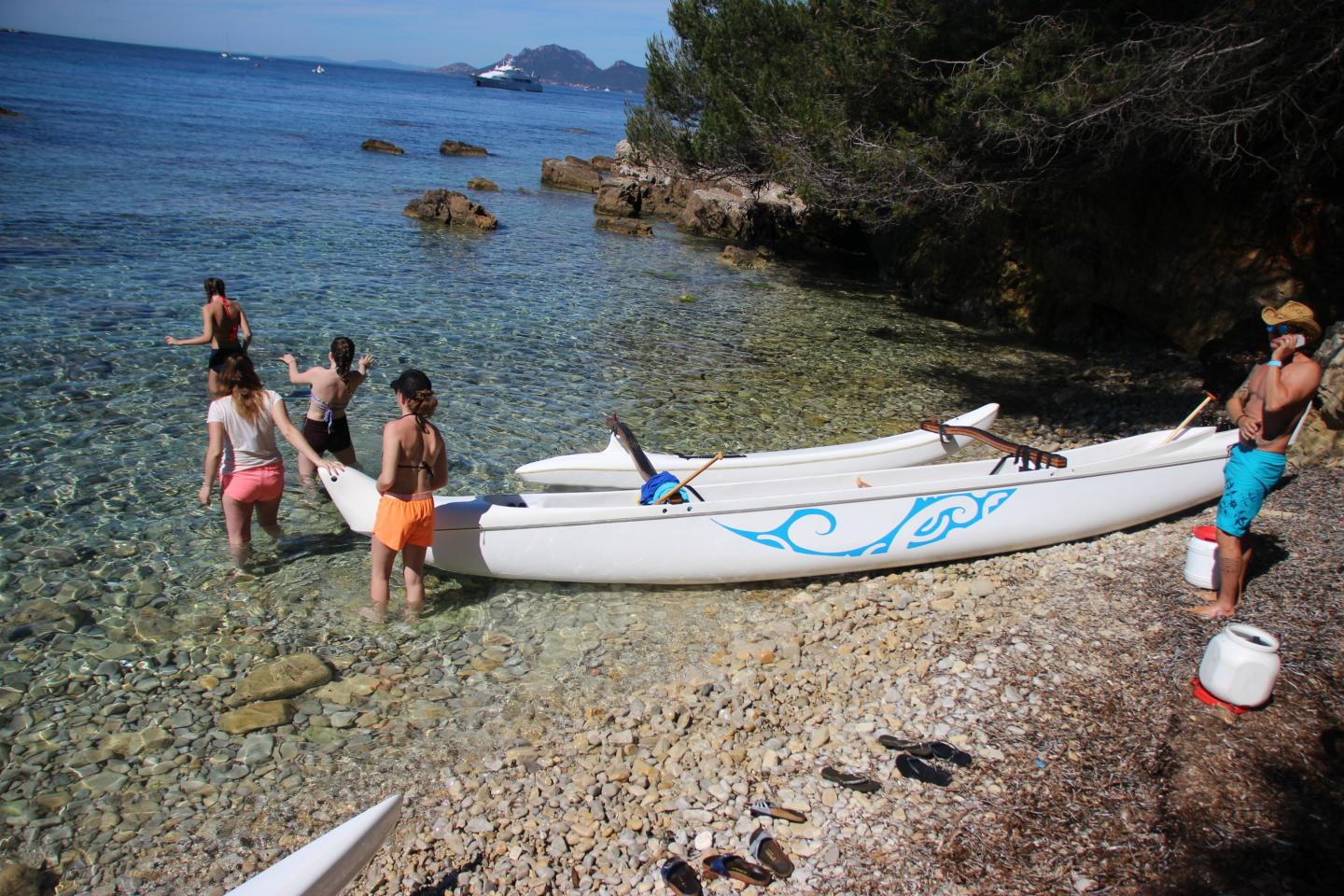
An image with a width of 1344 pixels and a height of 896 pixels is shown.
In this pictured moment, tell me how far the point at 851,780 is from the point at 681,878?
104 centimetres

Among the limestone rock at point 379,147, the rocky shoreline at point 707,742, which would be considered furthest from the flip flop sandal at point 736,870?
the limestone rock at point 379,147

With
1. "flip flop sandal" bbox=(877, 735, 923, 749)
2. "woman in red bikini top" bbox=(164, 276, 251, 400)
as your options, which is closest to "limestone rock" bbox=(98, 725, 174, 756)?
"flip flop sandal" bbox=(877, 735, 923, 749)

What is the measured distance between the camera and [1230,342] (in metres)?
11.4

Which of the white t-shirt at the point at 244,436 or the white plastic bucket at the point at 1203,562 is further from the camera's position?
the white plastic bucket at the point at 1203,562

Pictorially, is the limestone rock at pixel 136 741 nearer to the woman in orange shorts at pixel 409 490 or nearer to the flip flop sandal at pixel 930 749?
the woman in orange shorts at pixel 409 490

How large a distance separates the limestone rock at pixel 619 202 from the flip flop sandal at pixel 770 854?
926 inches

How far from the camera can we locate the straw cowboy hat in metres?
4.82

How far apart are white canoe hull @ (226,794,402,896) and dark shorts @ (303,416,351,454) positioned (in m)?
4.33

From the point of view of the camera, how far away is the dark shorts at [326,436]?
Result: 6.84 metres

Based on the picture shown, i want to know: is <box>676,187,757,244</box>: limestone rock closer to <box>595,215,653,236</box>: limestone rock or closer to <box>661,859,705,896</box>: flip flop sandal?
<box>595,215,653,236</box>: limestone rock

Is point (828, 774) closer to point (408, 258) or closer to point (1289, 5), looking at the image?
point (1289, 5)

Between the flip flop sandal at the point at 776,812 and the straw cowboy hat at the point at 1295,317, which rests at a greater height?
the straw cowboy hat at the point at 1295,317

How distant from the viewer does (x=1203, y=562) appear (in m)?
5.61

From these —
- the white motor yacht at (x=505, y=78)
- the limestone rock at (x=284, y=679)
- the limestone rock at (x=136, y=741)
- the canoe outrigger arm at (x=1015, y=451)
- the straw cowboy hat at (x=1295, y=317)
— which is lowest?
the limestone rock at (x=136, y=741)
